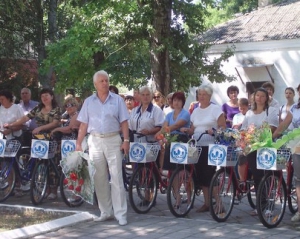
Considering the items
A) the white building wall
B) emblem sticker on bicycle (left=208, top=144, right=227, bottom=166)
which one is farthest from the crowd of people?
the white building wall

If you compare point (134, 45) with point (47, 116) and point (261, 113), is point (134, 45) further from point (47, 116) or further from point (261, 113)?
point (261, 113)

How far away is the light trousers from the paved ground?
0.75 feet

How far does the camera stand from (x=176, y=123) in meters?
9.61

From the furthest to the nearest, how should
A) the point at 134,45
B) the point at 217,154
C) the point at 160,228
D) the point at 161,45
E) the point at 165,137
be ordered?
the point at 134,45 < the point at 161,45 < the point at 165,137 < the point at 217,154 < the point at 160,228

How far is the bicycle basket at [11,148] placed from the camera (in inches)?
412

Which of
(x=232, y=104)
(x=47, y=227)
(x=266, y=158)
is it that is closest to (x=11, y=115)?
(x=47, y=227)

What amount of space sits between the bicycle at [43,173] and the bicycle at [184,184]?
5.60ft

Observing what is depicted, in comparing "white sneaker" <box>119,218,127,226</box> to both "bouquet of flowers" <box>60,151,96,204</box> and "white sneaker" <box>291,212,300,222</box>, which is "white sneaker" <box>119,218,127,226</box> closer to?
"bouquet of flowers" <box>60,151,96,204</box>

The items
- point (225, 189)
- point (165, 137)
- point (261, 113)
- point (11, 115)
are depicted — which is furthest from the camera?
point (11, 115)

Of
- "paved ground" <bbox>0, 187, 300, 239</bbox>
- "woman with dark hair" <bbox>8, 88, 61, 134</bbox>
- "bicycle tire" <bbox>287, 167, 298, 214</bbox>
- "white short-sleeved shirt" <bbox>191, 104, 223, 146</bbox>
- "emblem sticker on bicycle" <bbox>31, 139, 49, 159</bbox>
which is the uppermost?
"woman with dark hair" <bbox>8, 88, 61, 134</bbox>

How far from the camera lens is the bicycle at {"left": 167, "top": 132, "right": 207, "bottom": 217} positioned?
29.6 ft

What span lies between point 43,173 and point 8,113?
1.59 m

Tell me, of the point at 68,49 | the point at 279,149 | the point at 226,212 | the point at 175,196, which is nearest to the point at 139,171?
the point at 175,196

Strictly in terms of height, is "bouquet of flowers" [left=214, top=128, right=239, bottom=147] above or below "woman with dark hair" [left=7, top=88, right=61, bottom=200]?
below
